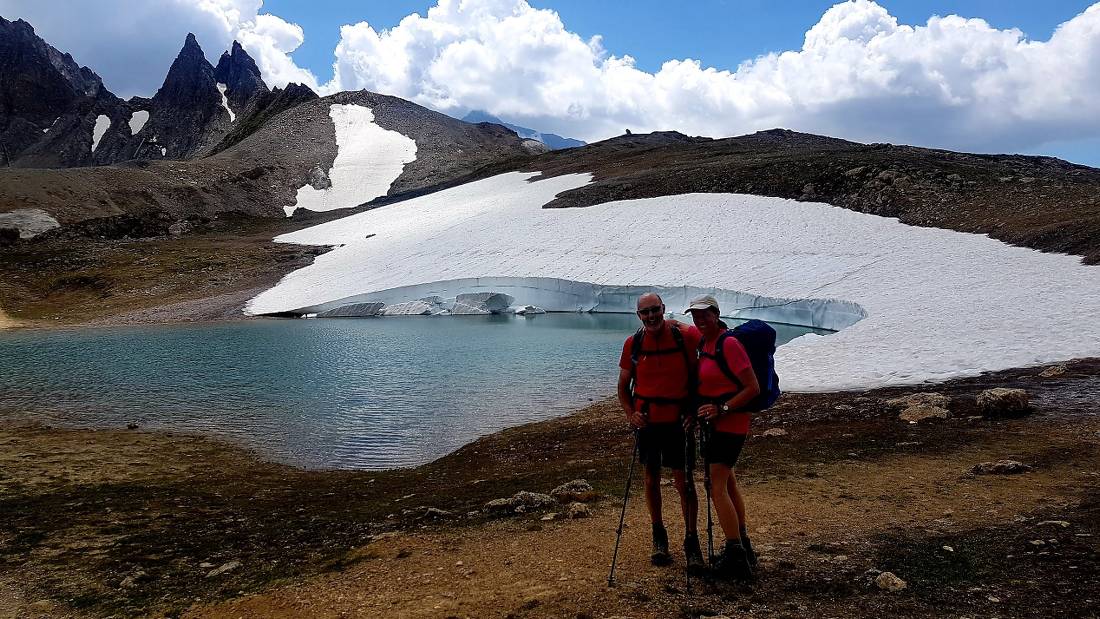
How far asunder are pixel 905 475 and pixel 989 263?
20.3 m

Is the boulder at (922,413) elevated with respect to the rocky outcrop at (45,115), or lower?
lower

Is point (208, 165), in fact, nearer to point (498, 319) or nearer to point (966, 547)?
point (498, 319)

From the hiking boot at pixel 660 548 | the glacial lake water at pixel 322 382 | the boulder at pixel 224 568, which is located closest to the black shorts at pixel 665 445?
the hiking boot at pixel 660 548

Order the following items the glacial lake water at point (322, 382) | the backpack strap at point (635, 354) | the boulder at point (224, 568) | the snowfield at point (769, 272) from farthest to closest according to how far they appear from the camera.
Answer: the snowfield at point (769, 272)
the glacial lake water at point (322, 382)
the boulder at point (224, 568)
the backpack strap at point (635, 354)

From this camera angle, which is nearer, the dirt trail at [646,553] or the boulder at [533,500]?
the dirt trail at [646,553]

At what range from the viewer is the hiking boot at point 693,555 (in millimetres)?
5715

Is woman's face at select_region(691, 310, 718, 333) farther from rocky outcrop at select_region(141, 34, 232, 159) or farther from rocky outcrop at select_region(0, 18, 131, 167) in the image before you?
rocky outcrop at select_region(0, 18, 131, 167)

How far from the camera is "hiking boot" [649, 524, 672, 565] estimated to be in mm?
6016

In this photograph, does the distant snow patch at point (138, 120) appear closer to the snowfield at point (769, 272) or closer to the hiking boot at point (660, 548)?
the snowfield at point (769, 272)

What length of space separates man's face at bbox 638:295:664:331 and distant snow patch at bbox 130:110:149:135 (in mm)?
152991

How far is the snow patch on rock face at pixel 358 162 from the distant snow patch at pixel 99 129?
2484 inches

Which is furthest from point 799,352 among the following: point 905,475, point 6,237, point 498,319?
point 6,237

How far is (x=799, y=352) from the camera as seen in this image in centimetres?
1745

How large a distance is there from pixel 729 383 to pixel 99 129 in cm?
15677
